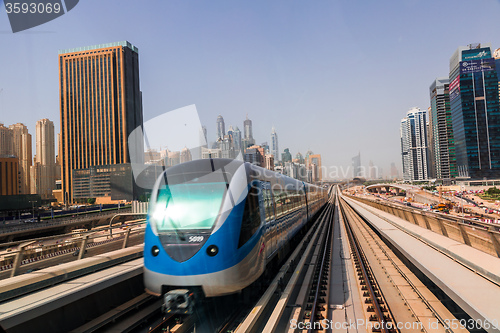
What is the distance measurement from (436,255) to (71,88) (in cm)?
5631

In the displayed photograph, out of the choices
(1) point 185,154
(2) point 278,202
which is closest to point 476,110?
(2) point 278,202

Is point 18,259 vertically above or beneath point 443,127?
beneath

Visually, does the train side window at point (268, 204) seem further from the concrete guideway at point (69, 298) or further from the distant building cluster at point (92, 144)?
the distant building cluster at point (92, 144)

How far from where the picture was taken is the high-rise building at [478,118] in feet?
317

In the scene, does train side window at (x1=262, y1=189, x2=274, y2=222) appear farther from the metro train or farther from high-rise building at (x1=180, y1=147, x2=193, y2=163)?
high-rise building at (x1=180, y1=147, x2=193, y2=163)

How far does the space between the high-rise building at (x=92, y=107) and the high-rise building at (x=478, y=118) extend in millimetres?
98448

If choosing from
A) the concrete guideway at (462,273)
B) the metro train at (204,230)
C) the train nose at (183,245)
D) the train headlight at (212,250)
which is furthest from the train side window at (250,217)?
the concrete guideway at (462,273)

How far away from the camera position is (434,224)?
44.3ft

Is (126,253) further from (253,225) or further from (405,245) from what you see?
(405,245)

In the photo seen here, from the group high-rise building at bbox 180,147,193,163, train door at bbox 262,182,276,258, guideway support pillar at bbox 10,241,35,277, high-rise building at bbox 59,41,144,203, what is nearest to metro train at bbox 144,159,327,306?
train door at bbox 262,182,276,258

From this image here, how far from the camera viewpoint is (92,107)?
71500 mm

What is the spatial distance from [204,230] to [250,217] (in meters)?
1.05

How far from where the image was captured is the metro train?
5430 mm

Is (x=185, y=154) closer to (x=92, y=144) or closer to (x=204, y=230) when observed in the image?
(x=204, y=230)
